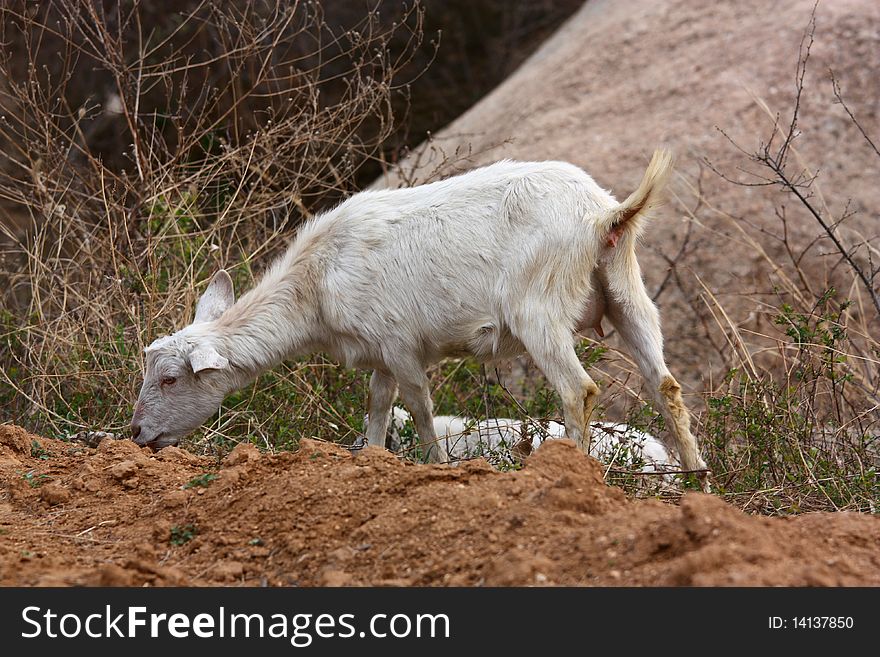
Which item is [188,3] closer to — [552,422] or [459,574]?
[552,422]

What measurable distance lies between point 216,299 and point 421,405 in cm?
146

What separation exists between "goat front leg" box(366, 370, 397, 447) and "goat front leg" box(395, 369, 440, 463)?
0.88 feet

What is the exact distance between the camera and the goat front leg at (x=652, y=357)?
537cm

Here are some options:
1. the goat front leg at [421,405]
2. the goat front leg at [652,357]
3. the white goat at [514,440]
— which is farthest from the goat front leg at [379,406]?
the goat front leg at [652,357]

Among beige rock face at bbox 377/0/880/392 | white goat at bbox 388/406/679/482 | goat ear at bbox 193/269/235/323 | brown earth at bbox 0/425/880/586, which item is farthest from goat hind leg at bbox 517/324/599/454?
beige rock face at bbox 377/0/880/392

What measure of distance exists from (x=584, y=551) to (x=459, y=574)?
41 centimetres

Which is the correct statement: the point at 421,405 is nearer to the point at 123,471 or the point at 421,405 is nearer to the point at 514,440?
the point at 514,440

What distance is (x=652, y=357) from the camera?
5488 mm

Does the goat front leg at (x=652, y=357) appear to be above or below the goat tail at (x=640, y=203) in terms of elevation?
below

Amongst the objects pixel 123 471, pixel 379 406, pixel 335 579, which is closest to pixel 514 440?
pixel 379 406

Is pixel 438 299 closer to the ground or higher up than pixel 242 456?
higher up

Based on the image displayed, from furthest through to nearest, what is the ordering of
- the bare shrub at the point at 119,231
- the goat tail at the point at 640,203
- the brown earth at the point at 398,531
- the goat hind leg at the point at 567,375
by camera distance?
the bare shrub at the point at 119,231 < the goat hind leg at the point at 567,375 < the goat tail at the point at 640,203 < the brown earth at the point at 398,531

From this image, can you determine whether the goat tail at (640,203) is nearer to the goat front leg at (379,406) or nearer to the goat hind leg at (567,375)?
the goat hind leg at (567,375)

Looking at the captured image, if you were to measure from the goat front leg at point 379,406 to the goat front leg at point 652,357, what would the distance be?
1.49 m
